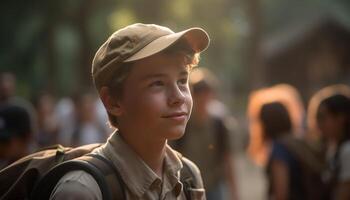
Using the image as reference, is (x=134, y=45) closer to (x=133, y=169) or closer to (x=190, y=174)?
(x=133, y=169)

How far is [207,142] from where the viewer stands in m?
8.51

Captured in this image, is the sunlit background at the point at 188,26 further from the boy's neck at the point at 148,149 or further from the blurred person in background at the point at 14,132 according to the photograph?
the boy's neck at the point at 148,149

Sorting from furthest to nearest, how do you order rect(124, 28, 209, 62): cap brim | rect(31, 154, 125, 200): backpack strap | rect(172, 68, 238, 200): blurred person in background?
1. rect(172, 68, 238, 200): blurred person in background
2. rect(124, 28, 209, 62): cap brim
3. rect(31, 154, 125, 200): backpack strap

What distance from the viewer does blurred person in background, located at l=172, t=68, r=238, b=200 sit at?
27.7ft

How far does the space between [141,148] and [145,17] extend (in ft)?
88.7

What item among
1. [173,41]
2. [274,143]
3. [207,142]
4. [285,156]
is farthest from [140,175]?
[207,142]

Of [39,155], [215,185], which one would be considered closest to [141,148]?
[39,155]

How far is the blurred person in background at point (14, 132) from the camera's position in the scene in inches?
224

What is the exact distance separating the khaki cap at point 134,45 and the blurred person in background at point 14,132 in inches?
88.4

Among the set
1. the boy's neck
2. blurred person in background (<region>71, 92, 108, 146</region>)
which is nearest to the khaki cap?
the boy's neck

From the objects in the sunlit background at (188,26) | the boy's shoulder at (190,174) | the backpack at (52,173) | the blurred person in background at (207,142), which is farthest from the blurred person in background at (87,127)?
the backpack at (52,173)

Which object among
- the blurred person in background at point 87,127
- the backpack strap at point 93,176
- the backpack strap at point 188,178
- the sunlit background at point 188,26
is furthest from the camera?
the sunlit background at point 188,26

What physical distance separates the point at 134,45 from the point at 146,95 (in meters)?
0.18

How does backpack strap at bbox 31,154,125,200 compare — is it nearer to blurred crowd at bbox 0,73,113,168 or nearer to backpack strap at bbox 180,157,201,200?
backpack strap at bbox 180,157,201,200
